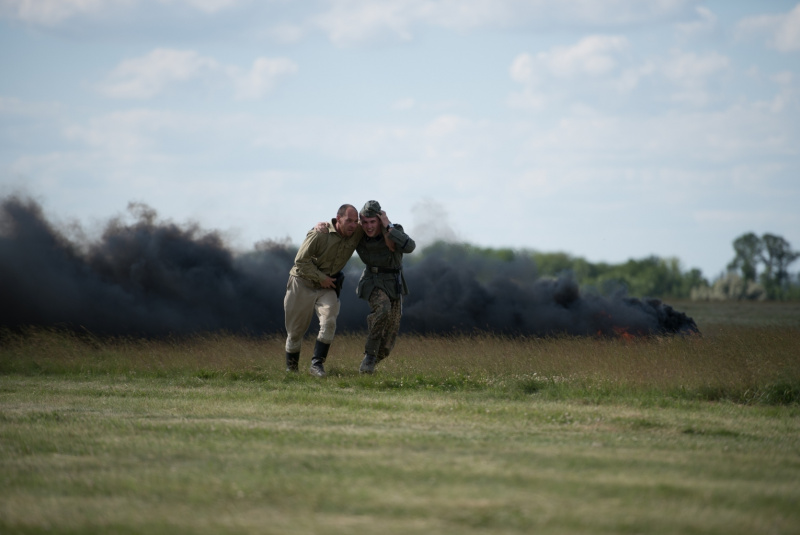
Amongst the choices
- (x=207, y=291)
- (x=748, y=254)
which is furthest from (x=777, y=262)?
(x=207, y=291)

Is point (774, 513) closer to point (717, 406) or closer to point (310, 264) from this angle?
point (717, 406)

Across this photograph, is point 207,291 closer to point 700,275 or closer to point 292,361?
point 292,361

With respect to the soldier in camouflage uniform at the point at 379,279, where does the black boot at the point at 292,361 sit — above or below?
below

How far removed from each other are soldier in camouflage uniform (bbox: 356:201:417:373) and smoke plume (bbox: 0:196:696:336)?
42.7 feet

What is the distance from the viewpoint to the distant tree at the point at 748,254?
121219 millimetres

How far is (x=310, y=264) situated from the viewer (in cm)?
1298

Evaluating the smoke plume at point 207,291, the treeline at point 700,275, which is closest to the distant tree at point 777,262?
the treeline at point 700,275

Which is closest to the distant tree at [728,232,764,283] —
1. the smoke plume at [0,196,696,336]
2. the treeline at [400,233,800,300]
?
the treeline at [400,233,800,300]

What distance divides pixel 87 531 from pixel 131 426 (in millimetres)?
3667

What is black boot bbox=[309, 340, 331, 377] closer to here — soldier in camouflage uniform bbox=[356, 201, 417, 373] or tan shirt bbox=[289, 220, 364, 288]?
soldier in camouflage uniform bbox=[356, 201, 417, 373]

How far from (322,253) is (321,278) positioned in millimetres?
401

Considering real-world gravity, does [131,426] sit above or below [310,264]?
below

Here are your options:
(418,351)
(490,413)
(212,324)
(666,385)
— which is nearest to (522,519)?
(490,413)

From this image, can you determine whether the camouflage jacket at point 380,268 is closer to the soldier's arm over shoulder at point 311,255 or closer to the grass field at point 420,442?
the soldier's arm over shoulder at point 311,255
